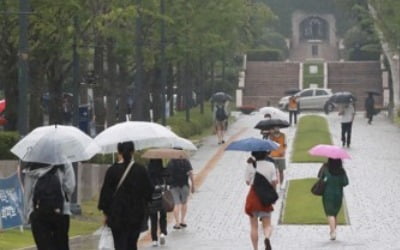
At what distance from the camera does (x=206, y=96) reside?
82312mm

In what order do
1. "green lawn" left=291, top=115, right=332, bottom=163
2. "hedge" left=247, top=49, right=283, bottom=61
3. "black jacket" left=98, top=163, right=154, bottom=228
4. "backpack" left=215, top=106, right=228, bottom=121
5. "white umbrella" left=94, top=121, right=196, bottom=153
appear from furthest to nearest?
"hedge" left=247, top=49, right=283, bottom=61 < "backpack" left=215, top=106, right=228, bottom=121 < "green lawn" left=291, top=115, right=332, bottom=163 < "white umbrella" left=94, top=121, right=196, bottom=153 < "black jacket" left=98, top=163, right=154, bottom=228

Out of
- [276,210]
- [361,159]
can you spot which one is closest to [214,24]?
[361,159]

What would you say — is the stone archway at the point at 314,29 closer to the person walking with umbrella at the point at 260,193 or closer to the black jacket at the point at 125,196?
the person walking with umbrella at the point at 260,193

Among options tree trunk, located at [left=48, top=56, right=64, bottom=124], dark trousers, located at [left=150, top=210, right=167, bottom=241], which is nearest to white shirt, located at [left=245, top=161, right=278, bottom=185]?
dark trousers, located at [left=150, top=210, right=167, bottom=241]

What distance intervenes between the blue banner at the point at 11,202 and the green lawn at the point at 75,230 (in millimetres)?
155

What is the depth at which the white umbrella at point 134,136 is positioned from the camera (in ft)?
58.5

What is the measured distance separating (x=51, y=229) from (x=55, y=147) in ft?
3.05

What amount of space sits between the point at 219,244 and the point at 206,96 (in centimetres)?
6069

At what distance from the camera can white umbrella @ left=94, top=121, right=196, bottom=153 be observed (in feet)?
58.5

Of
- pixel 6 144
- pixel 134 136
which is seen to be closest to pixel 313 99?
pixel 6 144

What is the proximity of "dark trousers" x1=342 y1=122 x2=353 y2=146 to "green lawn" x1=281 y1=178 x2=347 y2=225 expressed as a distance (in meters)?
10.9

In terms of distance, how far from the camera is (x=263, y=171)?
19.6m

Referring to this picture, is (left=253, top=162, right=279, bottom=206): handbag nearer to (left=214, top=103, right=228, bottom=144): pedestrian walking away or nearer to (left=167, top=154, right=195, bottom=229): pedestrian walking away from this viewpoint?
(left=167, top=154, right=195, bottom=229): pedestrian walking away

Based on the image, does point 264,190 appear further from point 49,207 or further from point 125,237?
point 49,207
